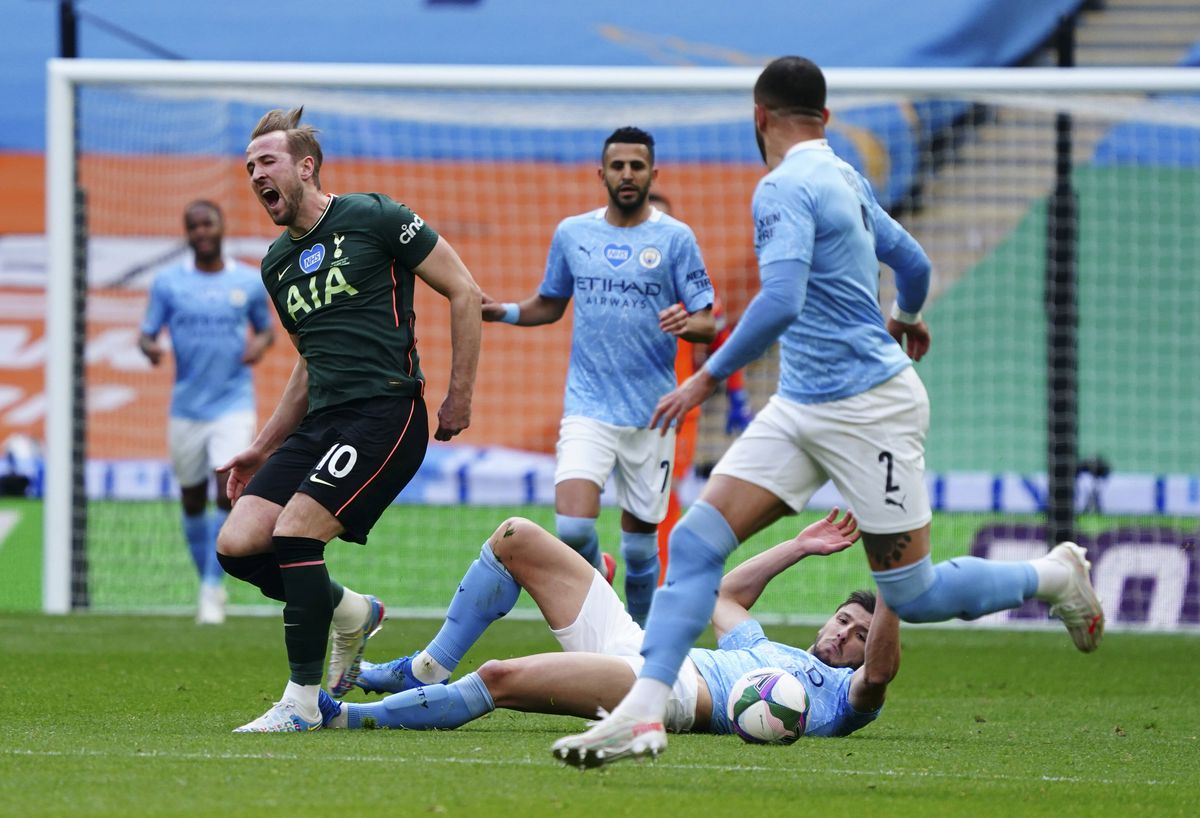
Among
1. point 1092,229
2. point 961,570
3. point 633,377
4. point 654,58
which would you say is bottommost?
point 961,570

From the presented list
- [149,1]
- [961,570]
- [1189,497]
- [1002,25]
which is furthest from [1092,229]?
[961,570]

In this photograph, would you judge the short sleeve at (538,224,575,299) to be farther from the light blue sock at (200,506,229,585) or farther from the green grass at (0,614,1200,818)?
the light blue sock at (200,506,229,585)

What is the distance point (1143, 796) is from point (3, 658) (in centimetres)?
598

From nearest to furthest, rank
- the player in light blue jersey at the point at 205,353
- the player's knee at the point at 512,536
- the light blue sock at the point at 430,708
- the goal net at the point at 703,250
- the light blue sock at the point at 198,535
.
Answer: the light blue sock at the point at 430,708 < the player's knee at the point at 512,536 < the player in light blue jersey at the point at 205,353 < the light blue sock at the point at 198,535 < the goal net at the point at 703,250

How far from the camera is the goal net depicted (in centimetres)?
1195

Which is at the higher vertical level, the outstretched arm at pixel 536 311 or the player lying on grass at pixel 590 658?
the outstretched arm at pixel 536 311

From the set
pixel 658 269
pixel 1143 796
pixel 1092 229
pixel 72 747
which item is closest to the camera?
pixel 1143 796

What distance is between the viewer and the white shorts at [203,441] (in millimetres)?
11625

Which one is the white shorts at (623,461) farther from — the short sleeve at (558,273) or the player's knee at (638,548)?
the short sleeve at (558,273)

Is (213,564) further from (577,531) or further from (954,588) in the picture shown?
(954,588)

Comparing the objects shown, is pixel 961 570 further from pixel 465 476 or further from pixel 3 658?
pixel 465 476

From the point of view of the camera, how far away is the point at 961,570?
18.1ft

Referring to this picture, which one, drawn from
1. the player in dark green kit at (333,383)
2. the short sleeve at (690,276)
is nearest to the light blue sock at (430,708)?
the player in dark green kit at (333,383)

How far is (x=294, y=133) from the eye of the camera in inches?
251
